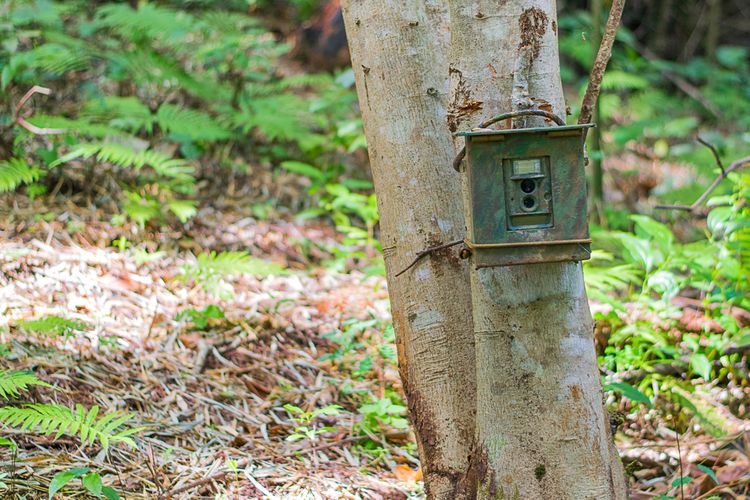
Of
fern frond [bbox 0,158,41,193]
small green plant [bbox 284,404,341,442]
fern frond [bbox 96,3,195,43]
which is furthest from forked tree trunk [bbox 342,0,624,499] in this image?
fern frond [bbox 96,3,195,43]

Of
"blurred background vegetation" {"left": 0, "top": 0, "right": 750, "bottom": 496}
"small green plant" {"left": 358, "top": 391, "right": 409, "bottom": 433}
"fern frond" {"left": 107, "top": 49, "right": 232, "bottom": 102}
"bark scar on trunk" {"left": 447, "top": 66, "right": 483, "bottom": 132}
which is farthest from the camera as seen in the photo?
"fern frond" {"left": 107, "top": 49, "right": 232, "bottom": 102}

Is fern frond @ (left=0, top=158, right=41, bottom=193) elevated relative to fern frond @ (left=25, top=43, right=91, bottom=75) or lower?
lower

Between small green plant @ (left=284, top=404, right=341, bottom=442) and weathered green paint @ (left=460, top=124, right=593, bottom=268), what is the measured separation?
125 cm

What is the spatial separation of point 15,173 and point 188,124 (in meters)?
1.31

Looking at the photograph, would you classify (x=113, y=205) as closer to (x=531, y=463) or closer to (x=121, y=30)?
(x=121, y=30)

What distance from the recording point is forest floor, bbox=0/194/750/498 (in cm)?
244

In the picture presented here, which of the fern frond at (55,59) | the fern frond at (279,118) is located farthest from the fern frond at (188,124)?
the fern frond at (55,59)

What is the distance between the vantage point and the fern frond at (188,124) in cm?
503

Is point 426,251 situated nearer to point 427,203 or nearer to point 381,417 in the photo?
point 427,203

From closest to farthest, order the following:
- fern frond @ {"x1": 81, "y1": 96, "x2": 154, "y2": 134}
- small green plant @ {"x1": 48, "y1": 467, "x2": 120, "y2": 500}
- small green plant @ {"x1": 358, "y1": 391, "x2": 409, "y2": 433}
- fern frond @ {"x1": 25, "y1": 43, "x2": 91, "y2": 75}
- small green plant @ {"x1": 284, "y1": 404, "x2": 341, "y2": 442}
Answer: small green plant @ {"x1": 48, "y1": 467, "x2": 120, "y2": 500} → small green plant @ {"x1": 284, "y1": 404, "x2": 341, "y2": 442} → small green plant @ {"x1": 358, "y1": 391, "x2": 409, "y2": 433} → fern frond @ {"x1": 25, "y1": 43, "x2": 91, "y2": 75} → fern frond @ {"x1": 81, "y1": 96, "x2": 154, "y2": 134}

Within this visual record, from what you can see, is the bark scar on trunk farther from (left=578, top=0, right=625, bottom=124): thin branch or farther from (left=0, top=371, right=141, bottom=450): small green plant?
(left=0, top=371, right=141, bottom=450): small green plant

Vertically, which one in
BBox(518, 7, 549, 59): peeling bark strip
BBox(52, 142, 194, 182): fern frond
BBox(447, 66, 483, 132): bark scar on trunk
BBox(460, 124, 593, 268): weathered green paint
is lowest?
BBox(460, 124, 593, 268): weathered green paint

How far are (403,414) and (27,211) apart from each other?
2.88 meters

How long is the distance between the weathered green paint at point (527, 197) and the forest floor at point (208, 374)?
1198mm
